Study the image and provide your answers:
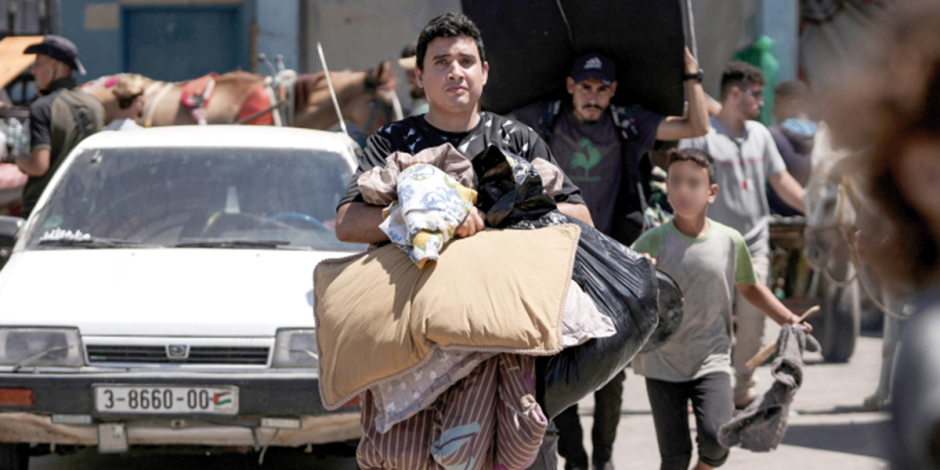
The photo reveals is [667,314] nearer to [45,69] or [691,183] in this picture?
[691,183]

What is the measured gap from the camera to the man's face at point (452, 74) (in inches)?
121

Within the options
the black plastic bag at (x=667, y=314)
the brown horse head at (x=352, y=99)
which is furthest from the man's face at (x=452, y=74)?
the brown horse head at (x=352, y=99)

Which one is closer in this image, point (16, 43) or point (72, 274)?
point (72, 274)

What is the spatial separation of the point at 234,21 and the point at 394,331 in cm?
1184

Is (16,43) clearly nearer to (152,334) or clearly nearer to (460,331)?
(152,334)

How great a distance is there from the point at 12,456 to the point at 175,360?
0.91 m

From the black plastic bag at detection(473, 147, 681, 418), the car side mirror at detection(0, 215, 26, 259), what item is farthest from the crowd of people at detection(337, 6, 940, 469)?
the car side mirror at detection(0, 215, 26, 259)

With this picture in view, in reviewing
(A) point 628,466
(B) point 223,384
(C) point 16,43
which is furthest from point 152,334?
(C) point 16,43

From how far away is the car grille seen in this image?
4371mm

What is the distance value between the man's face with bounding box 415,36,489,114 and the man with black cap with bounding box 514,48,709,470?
1.66m

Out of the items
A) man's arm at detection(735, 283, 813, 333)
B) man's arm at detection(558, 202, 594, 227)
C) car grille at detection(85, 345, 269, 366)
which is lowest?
car grille at detection(85, 345, 269, 366)

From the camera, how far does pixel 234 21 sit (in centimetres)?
1372

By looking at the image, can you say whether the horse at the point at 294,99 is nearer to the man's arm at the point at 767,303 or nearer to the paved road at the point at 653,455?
the paved road at the point at 653,455

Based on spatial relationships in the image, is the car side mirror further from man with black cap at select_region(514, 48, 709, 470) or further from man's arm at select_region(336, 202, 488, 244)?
man's arm at select_region(336, 202, 488, 244)
